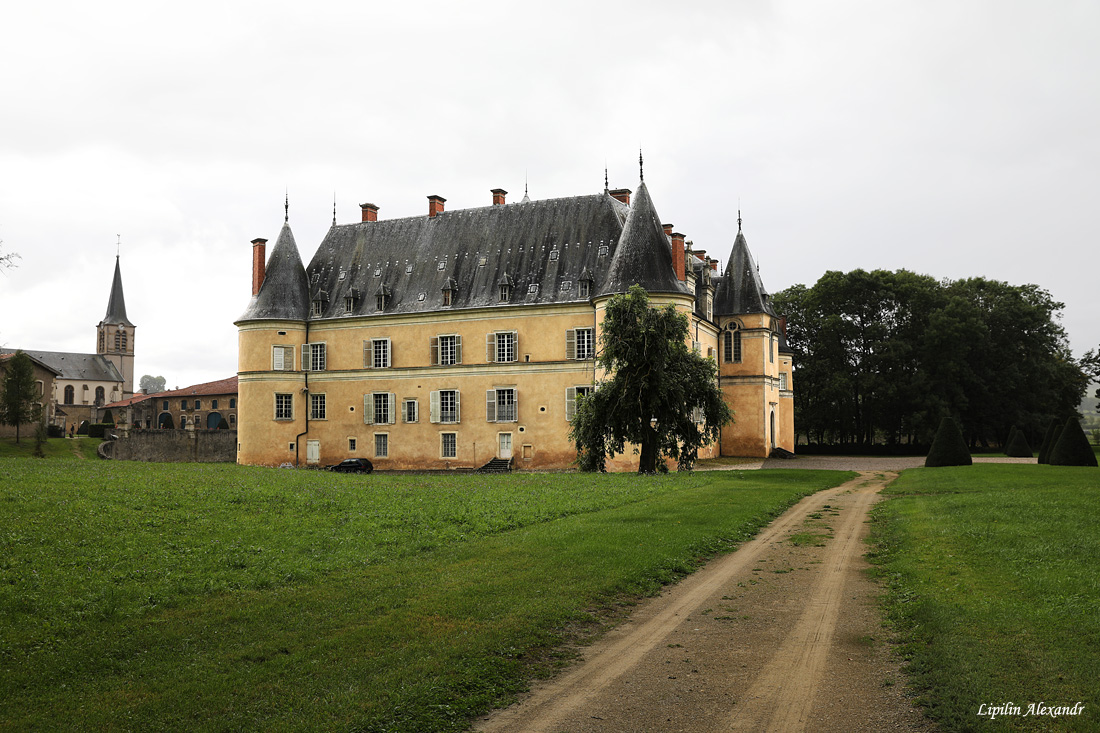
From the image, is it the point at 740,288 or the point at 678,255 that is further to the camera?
the point at 740,288

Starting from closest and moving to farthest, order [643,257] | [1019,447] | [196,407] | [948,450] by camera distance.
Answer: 1. [948,450]
2. [643,257]
3. [1019,447]
4. [196,407]

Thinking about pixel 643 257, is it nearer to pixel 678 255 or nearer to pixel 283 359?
pixel 678 255

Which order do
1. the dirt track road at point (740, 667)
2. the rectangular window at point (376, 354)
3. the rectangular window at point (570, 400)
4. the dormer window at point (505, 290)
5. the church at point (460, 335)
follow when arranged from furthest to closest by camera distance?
the rectangular window at point (376, 354)
the dormer window at point (505, 290)
the church at point (460, 335)
the rectangular window at point (570, 400)
the dirt track road at point (740, 667)

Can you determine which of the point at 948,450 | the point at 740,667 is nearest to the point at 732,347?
the point at 948,450

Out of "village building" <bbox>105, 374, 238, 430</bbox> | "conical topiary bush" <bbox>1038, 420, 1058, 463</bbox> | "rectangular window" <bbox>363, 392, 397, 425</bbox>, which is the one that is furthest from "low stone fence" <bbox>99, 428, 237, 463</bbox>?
"conical topiary bush" <bbox>1038, 420, 1058, 463</bbox>

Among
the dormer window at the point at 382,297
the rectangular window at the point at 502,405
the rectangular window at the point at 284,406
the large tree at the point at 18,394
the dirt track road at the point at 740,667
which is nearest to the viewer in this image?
the dirt track road at the point at 740,667

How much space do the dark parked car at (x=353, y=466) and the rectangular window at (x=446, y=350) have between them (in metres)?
6.93

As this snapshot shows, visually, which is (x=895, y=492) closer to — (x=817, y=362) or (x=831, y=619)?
(x=831, y=619)

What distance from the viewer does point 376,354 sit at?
161 feet

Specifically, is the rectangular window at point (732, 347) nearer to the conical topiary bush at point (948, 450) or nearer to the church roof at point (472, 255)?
the church roof at point (472, 255)

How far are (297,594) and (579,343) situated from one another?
112 ft

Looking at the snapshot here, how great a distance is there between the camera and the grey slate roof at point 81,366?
110 meters

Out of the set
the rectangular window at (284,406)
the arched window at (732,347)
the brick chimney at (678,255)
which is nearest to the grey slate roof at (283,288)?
the rectangular window at (284,406)

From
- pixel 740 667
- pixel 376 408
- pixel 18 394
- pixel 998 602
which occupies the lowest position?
pixel 740 667
